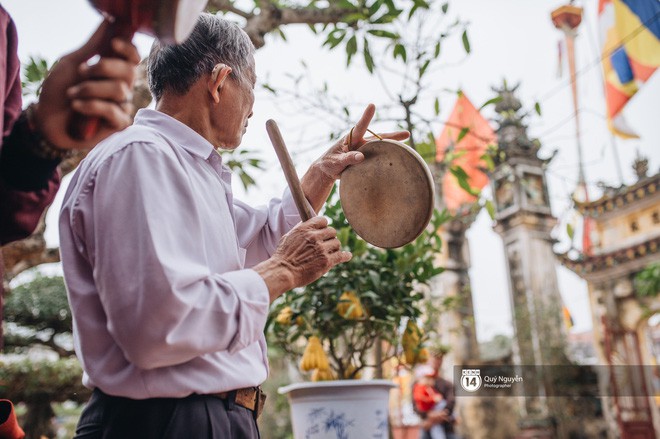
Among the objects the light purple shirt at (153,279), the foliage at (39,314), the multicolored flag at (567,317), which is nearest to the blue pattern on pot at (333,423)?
the light purple shirt at (153,279)

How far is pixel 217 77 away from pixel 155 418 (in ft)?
2.60

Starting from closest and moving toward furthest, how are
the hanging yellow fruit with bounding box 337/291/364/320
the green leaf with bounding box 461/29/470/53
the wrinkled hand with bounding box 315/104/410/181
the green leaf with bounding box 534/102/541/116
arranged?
the wrinkled hand with bounding box 315/104/410/181
the hanging yellow fruit with bounding box 337/291/364/320
the green leaf with bounding box 461/29/470/53
the green leaf with bounding box 534/102/541/116

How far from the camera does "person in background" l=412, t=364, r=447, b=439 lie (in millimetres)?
5785

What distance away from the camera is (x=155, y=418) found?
3.55 feet

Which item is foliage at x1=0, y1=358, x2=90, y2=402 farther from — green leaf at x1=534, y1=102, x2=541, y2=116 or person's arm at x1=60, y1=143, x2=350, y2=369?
person's arm at x1=60, y1=143, x2=350, y2=369

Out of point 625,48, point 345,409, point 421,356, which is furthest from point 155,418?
point 625,48

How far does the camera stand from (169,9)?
2.18 feet

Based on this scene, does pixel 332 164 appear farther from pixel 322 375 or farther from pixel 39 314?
pixel 39 314

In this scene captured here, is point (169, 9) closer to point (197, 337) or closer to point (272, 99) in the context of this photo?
point (197, 337)

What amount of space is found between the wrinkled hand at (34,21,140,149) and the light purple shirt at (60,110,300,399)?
0.29 metres

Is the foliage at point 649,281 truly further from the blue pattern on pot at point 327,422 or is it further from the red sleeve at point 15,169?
the red sleeve at point 15,169

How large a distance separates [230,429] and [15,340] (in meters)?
10.0

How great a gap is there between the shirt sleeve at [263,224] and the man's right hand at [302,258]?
41cm

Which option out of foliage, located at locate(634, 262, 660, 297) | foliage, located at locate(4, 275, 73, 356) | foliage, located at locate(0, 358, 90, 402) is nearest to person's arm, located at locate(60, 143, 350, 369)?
foliage, located at locate(0, 358, 90, 402)
